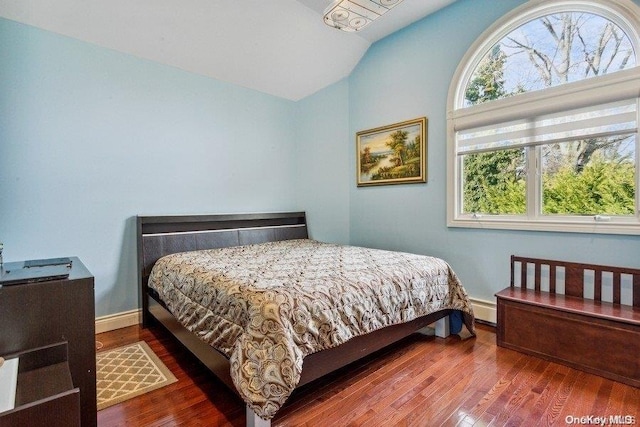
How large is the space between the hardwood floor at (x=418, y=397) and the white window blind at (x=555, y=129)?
1702mm

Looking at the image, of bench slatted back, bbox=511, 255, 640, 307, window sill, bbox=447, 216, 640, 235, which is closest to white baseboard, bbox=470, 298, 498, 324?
bench slatted back, bbox=511, 255, 640, 307

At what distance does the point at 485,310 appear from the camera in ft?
9.62

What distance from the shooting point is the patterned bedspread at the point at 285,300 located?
148cm

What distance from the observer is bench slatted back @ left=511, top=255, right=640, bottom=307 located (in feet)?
7.14

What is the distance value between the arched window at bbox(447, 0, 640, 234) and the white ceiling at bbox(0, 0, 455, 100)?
0.90 meters

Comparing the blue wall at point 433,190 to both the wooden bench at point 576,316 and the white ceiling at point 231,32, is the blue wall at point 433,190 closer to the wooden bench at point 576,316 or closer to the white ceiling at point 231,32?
the wooden bench at point 576,316

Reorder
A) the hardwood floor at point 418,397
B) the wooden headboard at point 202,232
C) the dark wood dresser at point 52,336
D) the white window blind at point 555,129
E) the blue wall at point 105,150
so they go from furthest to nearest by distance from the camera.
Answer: the wooden headboard at point 202,232
the blue wall at point 105,150
the white window blind at point 555,129
the hardwood floor at point 418,397
the dark wood dresser at point 52,336

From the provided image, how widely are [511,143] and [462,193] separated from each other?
2.03ft

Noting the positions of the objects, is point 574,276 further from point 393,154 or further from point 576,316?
point 393,154

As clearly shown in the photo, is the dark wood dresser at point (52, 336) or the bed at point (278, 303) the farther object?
the bed at point (278, 303)

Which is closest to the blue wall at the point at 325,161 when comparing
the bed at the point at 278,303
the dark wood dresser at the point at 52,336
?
the bed at the point at 278,303

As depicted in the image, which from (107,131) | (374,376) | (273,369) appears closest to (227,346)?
(273,369)

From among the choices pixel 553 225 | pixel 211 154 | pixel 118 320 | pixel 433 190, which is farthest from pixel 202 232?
pixel 553 225

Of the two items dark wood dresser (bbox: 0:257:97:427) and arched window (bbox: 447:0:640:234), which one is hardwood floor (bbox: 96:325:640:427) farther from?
arched window (bbox: 447:0:640:234)
